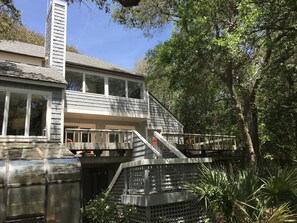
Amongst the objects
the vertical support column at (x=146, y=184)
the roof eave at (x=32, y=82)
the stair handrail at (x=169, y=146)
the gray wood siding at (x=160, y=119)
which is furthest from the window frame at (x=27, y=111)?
the gray wood siding at (x=160, y=119)

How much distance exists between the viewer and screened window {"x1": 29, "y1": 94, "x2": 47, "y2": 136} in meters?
12.0

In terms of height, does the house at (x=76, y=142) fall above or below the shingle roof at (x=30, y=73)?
below

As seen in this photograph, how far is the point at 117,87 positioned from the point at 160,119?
3427 millimetres

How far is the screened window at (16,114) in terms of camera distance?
11.5 m

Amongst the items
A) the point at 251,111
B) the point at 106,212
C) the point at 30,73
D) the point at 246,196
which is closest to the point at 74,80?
the point at 30,73

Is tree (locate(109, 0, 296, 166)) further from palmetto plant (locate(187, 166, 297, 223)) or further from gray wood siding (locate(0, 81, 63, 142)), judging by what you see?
palmetto plant (locate(187, 166, 297, 223))

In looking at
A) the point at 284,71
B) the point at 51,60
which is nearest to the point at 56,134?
the point at 51,60

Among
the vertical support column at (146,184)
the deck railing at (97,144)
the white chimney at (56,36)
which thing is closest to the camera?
the vertical support column at (146,184)

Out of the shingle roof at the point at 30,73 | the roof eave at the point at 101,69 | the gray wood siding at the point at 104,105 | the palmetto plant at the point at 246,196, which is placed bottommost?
the palmetto plant at the point at 246,196

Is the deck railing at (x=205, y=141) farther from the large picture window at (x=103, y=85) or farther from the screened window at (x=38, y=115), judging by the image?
the screened window at (x=38, y=115)

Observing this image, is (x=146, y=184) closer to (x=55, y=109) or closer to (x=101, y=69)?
(x=55, y=109)

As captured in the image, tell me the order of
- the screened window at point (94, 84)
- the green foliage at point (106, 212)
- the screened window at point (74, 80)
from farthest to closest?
1. the screened window at point (94, 84)
2. the screened window at point (74, 80)
3. the green foliage at point (106, 212)

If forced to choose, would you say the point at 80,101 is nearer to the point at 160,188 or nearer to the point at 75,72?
the point at 75,72

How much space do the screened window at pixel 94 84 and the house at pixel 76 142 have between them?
5 centimetres
